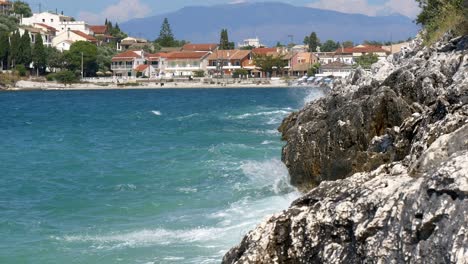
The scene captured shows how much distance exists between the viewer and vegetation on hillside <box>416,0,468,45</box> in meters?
29.4

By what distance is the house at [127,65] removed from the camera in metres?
183

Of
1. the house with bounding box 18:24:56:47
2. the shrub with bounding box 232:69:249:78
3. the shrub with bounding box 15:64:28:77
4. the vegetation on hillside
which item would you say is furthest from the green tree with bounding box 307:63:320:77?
the vegetation on hillside

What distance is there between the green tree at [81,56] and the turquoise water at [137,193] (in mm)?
118242

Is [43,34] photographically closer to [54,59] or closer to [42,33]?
[42,33]

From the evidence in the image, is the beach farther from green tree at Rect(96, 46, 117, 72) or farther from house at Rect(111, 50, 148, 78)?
green tree at Rect(96, 46, 117, 72)

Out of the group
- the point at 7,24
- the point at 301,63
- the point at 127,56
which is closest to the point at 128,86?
the point at 127,56

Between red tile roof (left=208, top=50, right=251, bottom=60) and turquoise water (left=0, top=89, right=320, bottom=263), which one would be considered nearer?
turquoise water (left=0, top=89, right=320, bottom=263)

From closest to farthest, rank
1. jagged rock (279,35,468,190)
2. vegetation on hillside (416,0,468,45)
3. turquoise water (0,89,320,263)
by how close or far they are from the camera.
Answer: turquoise water (0,89,320,263) < jagged rock (279,35,468,190) < vegetation on hillside (416,0,468,45)

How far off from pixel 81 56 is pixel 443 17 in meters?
140

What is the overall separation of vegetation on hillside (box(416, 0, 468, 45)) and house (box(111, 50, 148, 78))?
459ft

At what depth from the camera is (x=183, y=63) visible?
18962 centimetres

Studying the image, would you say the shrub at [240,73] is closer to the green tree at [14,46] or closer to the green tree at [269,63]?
the green tree at [269,63]

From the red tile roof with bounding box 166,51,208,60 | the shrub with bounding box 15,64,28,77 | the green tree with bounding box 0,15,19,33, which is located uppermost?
the green tree with bounding box 0,15,19,33

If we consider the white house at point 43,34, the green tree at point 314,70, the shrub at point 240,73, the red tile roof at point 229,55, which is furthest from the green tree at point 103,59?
the green tree at point 314,70
